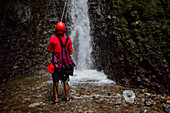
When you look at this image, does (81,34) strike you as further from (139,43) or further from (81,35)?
(139,43)

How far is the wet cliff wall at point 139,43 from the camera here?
13.4 ft

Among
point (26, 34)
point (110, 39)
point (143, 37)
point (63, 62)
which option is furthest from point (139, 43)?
point (26, 34)

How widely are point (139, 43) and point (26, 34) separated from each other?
29.4 ft

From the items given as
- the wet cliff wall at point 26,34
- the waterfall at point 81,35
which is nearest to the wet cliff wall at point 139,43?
the waterfall at point 81,35

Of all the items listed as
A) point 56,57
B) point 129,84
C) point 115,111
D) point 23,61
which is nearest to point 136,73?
point 129,84

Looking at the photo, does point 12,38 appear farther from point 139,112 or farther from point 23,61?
point 139,112

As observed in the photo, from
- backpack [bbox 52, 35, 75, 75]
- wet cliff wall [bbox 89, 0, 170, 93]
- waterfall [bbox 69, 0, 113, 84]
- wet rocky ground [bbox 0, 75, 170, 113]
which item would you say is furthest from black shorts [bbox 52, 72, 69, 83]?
waterfall [bbox 69, 0, 113, 84]

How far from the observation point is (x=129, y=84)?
4.70 m

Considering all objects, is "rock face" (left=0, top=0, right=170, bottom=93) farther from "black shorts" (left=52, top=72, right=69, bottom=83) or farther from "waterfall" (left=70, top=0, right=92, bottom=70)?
"black shorts" (left=52, top=72, right=69, bottom=83)

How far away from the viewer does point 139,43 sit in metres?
4.71

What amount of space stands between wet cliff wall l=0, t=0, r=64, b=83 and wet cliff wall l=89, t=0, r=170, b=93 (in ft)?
18.7

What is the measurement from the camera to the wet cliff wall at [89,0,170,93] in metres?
4.08

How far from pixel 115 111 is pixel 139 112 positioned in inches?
24.3

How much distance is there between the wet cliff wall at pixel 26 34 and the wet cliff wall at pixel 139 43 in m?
5.70
